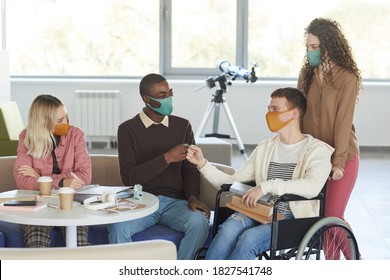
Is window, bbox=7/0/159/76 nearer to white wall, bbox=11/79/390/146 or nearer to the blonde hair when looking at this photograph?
white wall, bbox=11/79/390/146

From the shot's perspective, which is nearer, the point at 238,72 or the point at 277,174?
the point at 277,174

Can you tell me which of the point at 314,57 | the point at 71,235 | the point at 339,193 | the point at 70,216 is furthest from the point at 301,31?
the point at 70,216

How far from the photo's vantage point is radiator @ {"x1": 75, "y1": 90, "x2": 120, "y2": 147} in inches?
373

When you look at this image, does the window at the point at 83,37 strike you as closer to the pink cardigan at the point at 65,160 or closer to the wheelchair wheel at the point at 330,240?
the pink cardigan at the point at 65,160

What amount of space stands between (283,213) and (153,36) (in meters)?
6.39

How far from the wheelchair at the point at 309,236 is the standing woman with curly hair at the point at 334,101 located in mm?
165

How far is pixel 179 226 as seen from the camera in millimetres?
3818

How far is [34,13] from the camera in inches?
383

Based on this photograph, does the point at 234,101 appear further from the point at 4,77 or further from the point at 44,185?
the point at 44,185

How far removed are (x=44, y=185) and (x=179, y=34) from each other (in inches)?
249

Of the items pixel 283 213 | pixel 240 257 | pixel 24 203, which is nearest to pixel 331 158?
pixel 283 213

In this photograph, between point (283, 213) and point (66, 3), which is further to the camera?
point (66, 3)

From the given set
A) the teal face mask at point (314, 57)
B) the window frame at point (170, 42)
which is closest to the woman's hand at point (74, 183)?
the teal face mask at point (314, 57)

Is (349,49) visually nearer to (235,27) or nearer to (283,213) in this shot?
(283,213)
